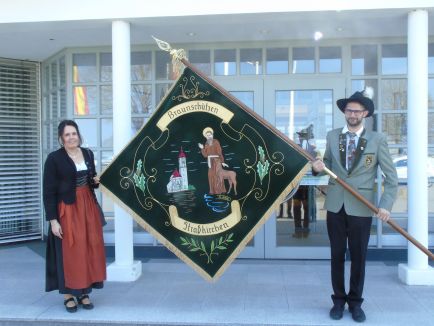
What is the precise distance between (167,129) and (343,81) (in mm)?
2976

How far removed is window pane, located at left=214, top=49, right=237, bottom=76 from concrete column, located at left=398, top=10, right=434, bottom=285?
2318 mm

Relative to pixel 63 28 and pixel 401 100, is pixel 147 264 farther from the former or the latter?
pixel 401 100

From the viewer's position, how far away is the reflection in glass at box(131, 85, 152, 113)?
678 cm

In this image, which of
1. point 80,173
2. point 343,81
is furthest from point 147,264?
point 343,81

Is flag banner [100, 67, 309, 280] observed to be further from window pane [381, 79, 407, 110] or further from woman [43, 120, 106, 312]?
window pane [381, 79, 407, 110]

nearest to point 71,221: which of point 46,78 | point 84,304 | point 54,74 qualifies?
point 84,304

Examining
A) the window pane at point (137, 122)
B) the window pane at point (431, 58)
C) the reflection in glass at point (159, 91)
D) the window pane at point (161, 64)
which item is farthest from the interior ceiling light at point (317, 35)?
the window pane at point (137, 122)

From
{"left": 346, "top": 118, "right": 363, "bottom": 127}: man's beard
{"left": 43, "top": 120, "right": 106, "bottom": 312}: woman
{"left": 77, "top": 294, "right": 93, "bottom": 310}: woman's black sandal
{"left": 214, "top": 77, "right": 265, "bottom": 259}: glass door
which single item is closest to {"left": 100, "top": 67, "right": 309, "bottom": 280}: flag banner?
{"left": 43, "top": 120, "right": 106, "bottom": 312}: woman

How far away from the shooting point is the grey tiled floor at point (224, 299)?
4.30 meters

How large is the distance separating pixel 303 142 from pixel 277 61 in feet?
3.77

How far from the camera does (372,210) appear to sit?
3.96m

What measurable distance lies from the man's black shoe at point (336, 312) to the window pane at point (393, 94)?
10.3 feet

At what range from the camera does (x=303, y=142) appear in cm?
643

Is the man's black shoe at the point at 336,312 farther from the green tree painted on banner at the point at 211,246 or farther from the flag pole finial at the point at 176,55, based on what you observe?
the flag pole finial at the point at 176,55
